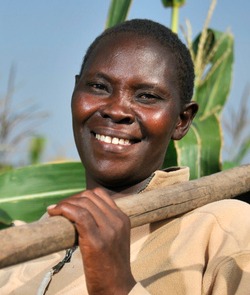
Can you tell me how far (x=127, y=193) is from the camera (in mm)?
2363

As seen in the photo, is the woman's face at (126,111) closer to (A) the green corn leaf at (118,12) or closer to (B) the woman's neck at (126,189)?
(B) the woman's neck at (126,189)

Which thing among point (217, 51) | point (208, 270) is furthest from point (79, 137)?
point (217, 51)

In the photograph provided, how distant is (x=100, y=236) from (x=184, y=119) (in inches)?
29.1

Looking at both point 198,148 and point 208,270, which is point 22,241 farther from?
point 198,148

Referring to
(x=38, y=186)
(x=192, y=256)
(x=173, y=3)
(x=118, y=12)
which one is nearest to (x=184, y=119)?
(x=192, y=256)

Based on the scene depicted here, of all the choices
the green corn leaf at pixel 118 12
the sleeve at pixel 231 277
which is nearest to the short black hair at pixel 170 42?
the sleeve at pixel 231 277

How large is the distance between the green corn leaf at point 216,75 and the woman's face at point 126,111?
1.86 m

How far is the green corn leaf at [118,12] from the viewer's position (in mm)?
4023

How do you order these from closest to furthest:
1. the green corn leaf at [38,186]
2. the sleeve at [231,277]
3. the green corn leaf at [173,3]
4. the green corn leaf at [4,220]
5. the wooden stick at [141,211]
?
the wooden stick at [141,211]
the sleeve at [231,277]
the green corn leaf at [4,220]
the green corn leaf at [38,186]
the green corn leaf at [173,3]

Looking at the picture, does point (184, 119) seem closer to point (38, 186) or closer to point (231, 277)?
point (231, 277)

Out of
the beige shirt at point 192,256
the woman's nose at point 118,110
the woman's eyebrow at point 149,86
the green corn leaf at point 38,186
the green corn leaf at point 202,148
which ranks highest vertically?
the woman's eyebrow at point 149,86

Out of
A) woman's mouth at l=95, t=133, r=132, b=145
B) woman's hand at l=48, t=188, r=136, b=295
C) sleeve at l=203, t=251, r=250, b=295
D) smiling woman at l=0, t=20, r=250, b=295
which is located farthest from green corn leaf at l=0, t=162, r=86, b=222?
woman's hand at l=48, t=188, r=136, b=295

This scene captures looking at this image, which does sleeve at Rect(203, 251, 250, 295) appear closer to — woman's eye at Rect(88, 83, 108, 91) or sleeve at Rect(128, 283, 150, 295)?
sleeve at Rect(128, 283, 150, 295)

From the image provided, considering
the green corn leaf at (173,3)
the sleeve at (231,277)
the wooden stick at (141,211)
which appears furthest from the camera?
the green corn leaf at (173,3)
